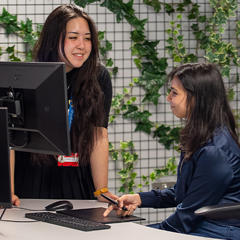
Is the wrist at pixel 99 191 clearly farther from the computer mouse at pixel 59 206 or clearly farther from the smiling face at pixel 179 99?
the smiling face at pixel 179 99

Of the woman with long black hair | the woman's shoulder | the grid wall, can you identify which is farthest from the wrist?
the grid wall

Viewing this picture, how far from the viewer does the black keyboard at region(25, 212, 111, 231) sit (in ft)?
7.14

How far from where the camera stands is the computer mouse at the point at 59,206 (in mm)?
2523

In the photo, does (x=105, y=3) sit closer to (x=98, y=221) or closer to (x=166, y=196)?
(x=166, y=196)

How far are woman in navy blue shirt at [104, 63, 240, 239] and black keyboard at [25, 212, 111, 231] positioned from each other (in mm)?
165

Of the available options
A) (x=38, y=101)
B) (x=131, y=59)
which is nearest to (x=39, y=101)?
(x=38, y=101)

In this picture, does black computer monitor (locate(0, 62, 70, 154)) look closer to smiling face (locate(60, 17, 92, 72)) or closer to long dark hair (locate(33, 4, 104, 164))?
long dark hair (locate(33, 4, 104, 164))

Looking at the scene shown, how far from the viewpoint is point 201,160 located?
7.95ft

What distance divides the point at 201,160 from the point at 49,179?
2.82 feet

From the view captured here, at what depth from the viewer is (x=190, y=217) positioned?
240cm

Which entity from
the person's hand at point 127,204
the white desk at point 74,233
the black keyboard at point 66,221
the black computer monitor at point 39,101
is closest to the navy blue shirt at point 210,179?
the person's hand at point 127,204

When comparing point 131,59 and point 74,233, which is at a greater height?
point 131,59

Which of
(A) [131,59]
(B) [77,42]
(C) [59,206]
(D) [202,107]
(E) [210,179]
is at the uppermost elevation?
(B) [77,42]

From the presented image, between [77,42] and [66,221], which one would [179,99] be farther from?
[66,221]
